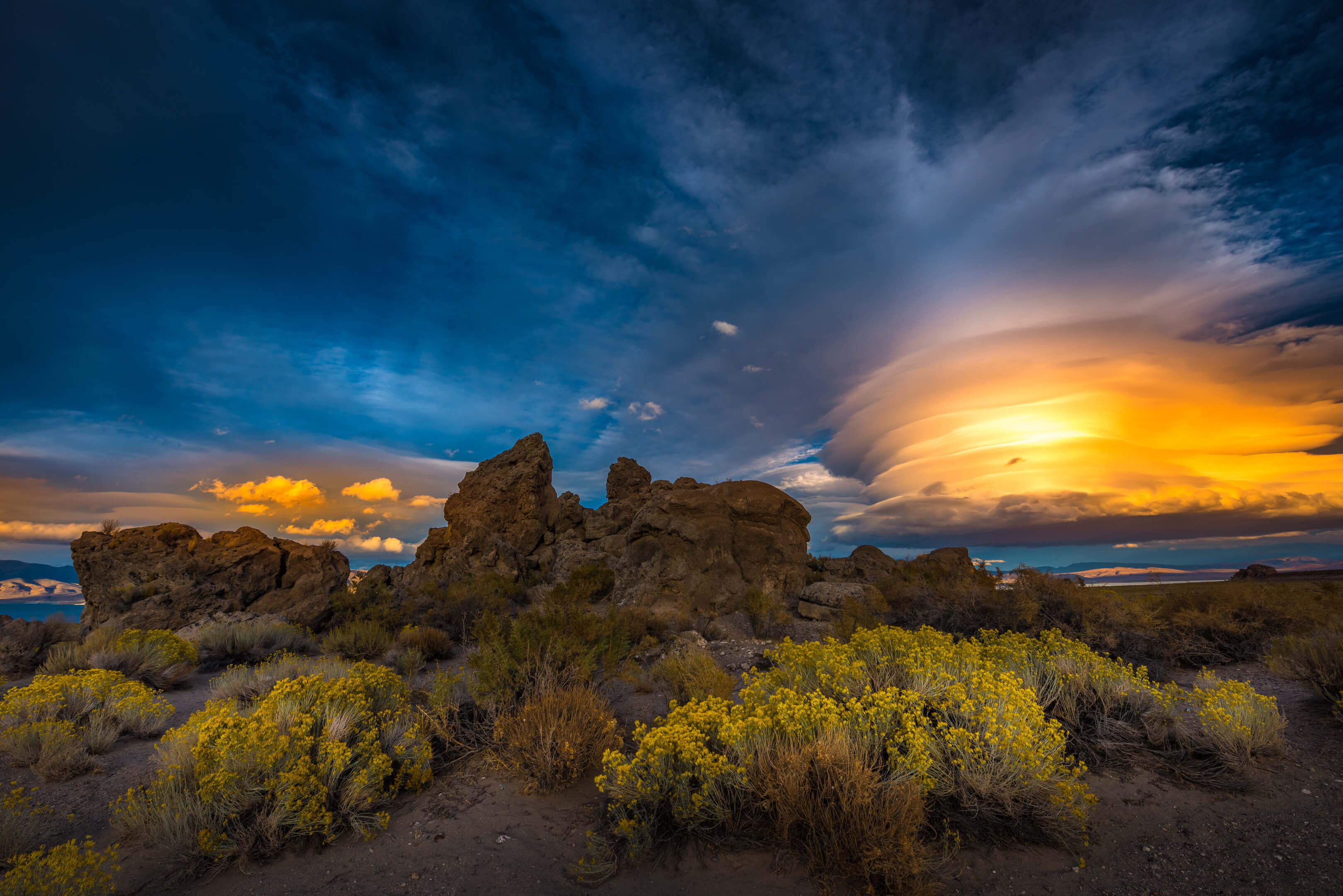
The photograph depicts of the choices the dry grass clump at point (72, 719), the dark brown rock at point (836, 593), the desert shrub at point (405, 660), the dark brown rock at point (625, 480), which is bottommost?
the desert shrub at point (405, 660)

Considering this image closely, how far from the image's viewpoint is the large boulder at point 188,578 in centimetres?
1672

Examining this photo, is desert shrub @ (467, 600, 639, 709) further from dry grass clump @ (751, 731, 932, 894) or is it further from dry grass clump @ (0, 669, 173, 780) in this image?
dry grass clump @ (0, 669, 173, 780)

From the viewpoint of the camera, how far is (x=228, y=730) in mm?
4727

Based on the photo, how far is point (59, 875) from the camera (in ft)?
10.8

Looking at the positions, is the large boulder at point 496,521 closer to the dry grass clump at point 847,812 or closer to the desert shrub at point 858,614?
the desert shrub at point 858,614

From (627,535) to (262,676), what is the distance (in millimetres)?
11862

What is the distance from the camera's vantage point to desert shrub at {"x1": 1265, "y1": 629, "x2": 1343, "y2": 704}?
6.53 m

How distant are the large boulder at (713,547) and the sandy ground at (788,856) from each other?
36.3ft

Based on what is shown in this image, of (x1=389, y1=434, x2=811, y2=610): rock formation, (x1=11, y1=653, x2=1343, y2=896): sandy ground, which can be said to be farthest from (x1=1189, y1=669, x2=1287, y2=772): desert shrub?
(x1=389, y1=434, x2=811, y2=610): rock formation

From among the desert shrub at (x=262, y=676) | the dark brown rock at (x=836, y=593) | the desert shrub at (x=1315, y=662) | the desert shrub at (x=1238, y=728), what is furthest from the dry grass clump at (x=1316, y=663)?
the desert shrub at (x=262, y=676)

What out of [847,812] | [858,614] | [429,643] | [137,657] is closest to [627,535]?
[429,643]

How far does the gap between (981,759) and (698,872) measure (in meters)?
2.49

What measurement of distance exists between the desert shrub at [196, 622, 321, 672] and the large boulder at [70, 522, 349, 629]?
2731mm

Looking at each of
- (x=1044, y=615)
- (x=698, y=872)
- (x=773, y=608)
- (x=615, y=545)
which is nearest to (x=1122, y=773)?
(x=698, y=872)
